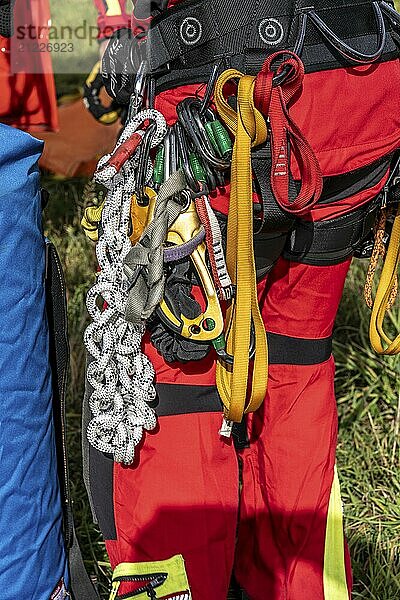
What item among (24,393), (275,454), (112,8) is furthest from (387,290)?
(112,8)

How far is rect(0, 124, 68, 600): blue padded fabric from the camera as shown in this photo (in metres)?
1.20

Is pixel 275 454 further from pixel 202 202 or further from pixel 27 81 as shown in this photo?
pixel 27 81

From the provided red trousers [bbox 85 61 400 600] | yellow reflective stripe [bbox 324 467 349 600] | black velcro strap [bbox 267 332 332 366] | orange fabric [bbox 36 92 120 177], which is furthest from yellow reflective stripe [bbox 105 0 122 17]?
orange fabric [bbox 36 92 120 177]

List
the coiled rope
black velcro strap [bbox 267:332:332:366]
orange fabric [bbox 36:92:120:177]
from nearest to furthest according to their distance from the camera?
the coiled rope
black velcro strap [bbox 267:332:332:366]
orange fabric [bbox 36:92:120:177]

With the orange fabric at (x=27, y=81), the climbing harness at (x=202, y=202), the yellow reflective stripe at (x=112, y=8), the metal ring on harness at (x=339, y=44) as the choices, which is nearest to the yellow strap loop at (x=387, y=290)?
the climbing harness at (x=202, y=202)

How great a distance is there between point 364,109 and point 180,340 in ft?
1.48

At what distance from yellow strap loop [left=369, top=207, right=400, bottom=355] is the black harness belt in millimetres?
393

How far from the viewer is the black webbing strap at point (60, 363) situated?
1.37 metres

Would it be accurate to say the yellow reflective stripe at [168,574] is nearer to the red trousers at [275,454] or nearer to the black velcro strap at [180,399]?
the red trousers at [275,454]

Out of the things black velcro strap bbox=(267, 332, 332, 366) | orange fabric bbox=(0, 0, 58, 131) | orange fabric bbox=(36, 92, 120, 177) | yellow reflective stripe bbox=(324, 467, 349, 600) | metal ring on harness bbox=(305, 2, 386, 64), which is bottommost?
yellow reflective stripe bbox=(324, 467, 349, 600)

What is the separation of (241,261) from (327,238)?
0.78ft

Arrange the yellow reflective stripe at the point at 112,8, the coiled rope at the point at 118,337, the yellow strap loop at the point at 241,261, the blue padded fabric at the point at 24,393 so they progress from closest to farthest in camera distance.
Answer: the blue padded fabric at the point at 24,393 → the yellow strap loop at the point at 241,261 → the coiled rope at the point at 118,337 → the yellow reflective stripe at the point at 112,8

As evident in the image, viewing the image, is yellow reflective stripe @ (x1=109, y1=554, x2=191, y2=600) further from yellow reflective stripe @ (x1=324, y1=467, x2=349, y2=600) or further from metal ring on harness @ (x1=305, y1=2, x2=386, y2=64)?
metal ring on harness @ (x1=305, y1=2, x2=386, y2=64)

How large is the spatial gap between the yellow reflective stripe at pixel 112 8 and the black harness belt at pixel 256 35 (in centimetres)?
81
